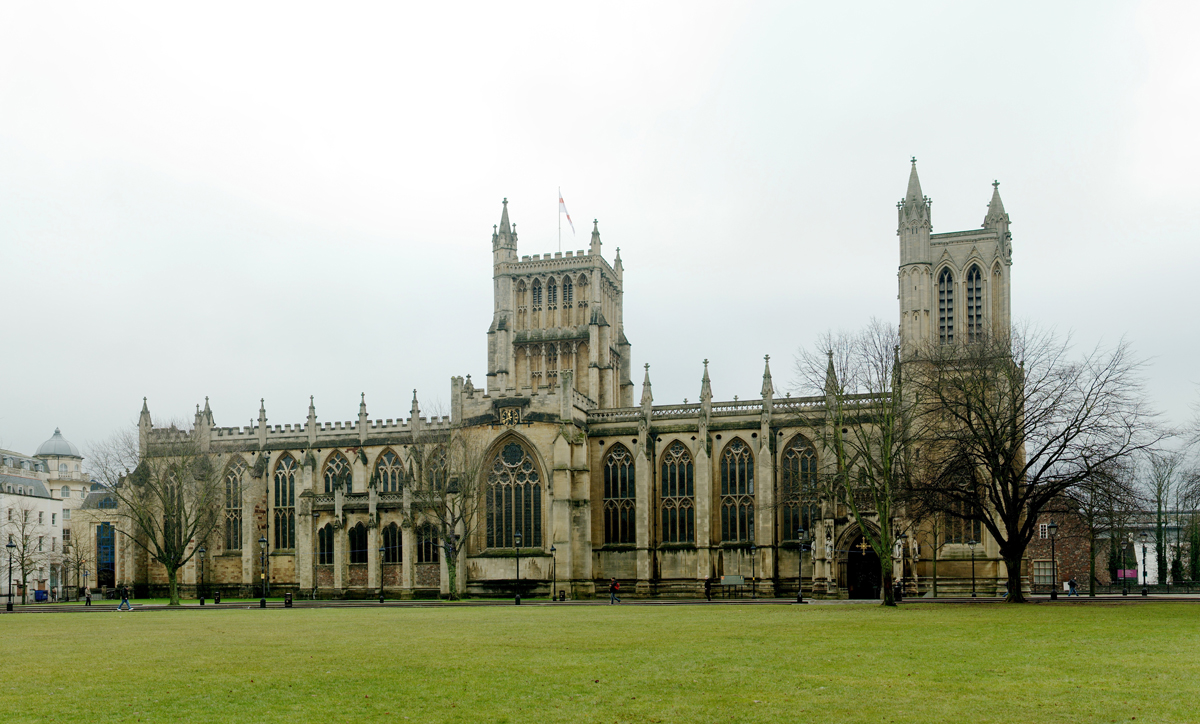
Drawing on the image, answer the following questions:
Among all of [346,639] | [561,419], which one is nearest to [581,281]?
[561,419]

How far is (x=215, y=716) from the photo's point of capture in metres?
14.0

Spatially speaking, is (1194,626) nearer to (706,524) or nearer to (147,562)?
(706,524)

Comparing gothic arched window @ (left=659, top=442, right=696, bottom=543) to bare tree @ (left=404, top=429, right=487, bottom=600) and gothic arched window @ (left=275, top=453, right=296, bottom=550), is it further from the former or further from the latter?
gothic arched window @ (left=275, top=453, right=296, bottom=550)

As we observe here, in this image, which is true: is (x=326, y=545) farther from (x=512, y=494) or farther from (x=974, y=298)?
(x=974, y=298)

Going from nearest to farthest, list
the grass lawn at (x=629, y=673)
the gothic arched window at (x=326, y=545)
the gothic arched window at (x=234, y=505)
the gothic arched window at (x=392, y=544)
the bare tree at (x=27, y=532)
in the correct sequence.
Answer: the grass lawn at (x=629, y=673), the gothic arched window at (x=392, y=544), the gothic arched window at (x=326, y=545), the gothic arched window at (x=234, y=505), the bare tree at (x=27, y=532)

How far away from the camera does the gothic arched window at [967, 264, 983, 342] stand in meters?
62.2

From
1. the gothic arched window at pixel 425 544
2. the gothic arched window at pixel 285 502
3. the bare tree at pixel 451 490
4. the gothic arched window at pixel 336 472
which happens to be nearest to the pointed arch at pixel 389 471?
the gothic arched window at pixel 336 472

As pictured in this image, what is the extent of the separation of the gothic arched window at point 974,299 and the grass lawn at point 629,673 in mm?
33915

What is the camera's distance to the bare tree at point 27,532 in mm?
80875

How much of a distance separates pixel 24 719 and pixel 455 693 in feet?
18.5

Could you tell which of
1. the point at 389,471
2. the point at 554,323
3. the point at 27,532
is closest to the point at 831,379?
the point at 389,471

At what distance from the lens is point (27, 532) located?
87812 millimetres

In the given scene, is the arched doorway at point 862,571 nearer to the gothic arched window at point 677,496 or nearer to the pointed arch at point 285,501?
the gothic arched window at point 677,496

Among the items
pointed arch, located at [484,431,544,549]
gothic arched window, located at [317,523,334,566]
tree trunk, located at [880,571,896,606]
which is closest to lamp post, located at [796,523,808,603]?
tree trunk, located at [880,571,896,606]
